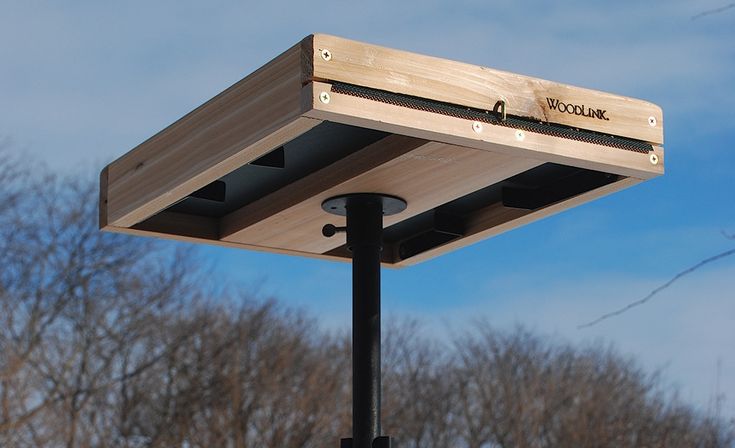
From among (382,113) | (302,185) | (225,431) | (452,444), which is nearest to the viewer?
(382,113)

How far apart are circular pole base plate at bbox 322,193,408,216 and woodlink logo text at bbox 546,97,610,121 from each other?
1.48 feet

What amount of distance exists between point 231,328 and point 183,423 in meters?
1.44

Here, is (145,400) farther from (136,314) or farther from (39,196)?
(39,196)

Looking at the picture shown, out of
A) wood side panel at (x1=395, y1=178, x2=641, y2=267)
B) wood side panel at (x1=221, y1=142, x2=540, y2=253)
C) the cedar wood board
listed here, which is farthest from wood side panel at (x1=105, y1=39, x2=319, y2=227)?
wood side panel at (x1=395, y1=178, x2=641, y2=267)

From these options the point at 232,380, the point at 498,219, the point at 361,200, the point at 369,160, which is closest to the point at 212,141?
the point at 369,160

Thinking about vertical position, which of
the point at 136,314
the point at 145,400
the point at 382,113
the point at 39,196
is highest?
the point at 39,196

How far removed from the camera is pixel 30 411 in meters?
12.4

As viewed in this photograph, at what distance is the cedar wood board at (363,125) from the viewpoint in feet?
6.27

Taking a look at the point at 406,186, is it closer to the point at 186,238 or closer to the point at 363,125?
the point at 363,125

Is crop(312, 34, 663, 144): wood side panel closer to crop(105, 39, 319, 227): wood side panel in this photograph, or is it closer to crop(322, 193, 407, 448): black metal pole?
crop(105, 39, 319, 227): wood side panel

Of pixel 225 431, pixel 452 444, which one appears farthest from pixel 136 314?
pixel 452 444

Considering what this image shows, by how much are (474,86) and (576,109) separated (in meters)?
0.24

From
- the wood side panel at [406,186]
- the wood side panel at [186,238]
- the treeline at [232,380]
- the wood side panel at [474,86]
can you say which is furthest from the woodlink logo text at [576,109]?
the treeline at [232,380]

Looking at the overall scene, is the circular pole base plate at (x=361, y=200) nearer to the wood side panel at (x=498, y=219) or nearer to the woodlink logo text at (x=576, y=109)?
the wood side panel at (x=498, y=219)
